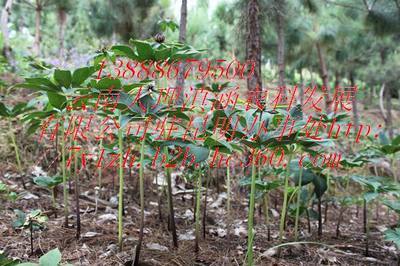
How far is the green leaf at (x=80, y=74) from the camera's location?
1414 millimetres

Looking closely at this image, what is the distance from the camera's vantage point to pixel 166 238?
196 centimetres

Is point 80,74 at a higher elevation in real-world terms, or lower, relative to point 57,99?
higher

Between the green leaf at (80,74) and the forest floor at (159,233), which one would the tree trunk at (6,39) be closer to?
the forest floor at (159,233)

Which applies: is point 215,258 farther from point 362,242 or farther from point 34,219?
point 362,242

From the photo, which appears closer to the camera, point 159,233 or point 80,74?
point 80,74

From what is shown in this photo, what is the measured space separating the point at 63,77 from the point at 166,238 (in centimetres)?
105

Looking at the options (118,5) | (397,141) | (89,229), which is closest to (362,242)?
(397,141)

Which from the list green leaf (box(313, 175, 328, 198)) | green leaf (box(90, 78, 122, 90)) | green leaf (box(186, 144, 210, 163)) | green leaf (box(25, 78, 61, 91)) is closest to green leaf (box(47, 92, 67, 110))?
green leaf (box(25, 78, 61, 91))

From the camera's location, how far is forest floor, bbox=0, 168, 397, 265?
163cm

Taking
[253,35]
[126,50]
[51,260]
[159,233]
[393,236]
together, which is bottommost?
[159,233]

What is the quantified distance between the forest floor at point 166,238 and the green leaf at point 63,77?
77 centimetres

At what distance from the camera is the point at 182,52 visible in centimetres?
145

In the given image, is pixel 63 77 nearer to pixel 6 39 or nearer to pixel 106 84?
pixel 106 84

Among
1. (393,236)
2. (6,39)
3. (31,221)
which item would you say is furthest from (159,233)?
(6,39)
